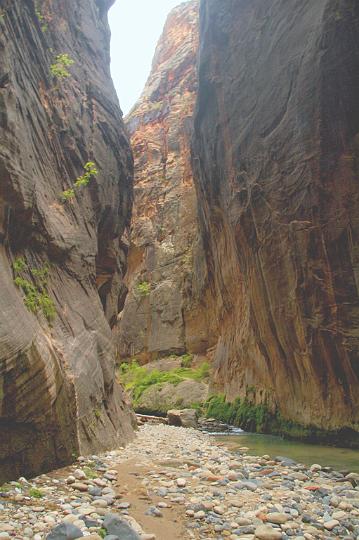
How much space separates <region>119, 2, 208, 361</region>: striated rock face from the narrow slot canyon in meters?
9.63

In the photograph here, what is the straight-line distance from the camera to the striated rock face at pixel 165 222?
118ft

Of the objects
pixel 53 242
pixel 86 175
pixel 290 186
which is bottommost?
pixel 53 242

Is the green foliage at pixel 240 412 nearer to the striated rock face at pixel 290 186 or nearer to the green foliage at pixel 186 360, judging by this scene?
the striated rock face at pixel 290 186

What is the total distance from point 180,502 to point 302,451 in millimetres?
6390

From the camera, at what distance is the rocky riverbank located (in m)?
4.87

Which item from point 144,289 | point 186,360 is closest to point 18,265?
point 186,360

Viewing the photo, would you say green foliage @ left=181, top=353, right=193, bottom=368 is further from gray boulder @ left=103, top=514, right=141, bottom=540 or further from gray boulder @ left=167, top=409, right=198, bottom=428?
gray boulder @ left=103, top=514, right=141, bottom=540

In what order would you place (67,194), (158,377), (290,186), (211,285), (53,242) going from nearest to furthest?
(53,242) < (67,194) < (290,186) < (211,285) < (158,377)

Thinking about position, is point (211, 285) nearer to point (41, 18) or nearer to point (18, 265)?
point (41, 18)

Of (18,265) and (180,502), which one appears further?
(18,265)

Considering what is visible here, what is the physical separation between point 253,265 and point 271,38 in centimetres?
799

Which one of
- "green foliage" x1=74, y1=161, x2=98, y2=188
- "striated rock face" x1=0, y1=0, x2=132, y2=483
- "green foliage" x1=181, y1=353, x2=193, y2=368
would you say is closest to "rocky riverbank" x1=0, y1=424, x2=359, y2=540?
"striated rock face" x1=0, y1=0, x2=132, y2=483

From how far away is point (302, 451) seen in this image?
11.6 metres

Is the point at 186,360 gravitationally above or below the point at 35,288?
below
